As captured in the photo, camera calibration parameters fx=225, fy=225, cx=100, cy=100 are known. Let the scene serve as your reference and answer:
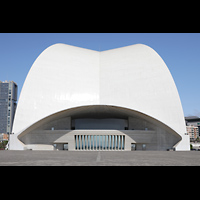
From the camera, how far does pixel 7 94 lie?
111000 millimetres

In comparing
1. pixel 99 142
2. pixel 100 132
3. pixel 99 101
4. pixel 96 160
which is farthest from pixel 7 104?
pixel 96 160

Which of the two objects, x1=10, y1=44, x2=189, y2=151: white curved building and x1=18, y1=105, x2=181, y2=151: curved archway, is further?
x1=18, y1=105, x2=181, y2=151: curved archway

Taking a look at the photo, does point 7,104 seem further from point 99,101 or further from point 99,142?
point 99,101

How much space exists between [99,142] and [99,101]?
550 centimetres

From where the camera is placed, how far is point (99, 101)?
2656 centimetres

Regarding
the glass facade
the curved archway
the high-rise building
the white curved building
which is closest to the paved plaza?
the white curved building

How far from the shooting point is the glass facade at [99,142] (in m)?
28.3

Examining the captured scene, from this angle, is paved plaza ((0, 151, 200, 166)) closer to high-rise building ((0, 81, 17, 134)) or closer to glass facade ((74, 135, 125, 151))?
glass facade ((74, 135, 125, 151))

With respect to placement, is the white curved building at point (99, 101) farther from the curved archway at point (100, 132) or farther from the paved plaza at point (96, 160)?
the paved plaza at point (96, 160)

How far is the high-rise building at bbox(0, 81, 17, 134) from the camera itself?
108 m
